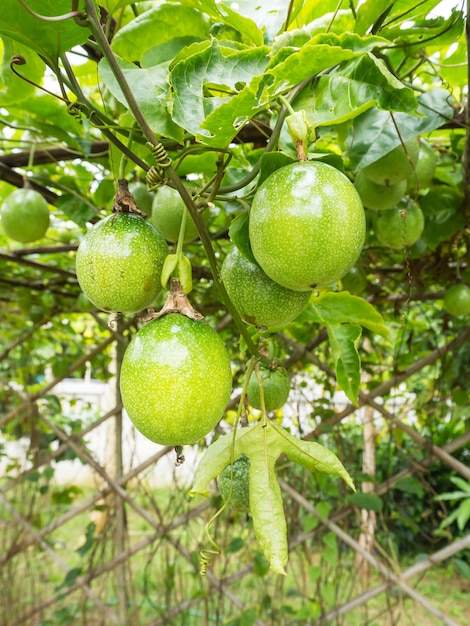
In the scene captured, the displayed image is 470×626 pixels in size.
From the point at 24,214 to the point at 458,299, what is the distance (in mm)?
1276

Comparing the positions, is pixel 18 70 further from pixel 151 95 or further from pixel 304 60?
pixel 304 60

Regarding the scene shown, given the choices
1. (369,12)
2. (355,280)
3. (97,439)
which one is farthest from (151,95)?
(97,439)

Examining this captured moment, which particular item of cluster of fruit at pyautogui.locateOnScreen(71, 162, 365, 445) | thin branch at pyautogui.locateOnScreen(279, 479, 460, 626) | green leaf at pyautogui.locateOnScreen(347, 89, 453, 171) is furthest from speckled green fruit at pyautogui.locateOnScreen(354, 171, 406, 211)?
thin branch at pyautogui.locateOnScreen(279, 479, 460, 626)

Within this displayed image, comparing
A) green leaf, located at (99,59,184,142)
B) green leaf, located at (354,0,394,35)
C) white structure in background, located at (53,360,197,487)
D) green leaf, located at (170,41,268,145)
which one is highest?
white structure in background, located at (53,360,197,487)

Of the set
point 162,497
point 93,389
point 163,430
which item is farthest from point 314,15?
point 93,389

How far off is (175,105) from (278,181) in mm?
149

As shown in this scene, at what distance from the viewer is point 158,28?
2.80 feet

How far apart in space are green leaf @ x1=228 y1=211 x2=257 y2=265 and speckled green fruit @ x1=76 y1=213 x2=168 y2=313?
108mm

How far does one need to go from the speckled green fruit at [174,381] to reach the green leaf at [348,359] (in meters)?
0.34

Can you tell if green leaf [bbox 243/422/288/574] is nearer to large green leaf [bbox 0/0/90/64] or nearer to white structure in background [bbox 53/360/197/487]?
large green leaf [bbox 0/0/90/64]

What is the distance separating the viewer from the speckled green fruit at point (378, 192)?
43.8 inches

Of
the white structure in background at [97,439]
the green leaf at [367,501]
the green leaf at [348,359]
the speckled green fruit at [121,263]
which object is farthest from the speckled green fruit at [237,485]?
the white structure in background at [97,439]

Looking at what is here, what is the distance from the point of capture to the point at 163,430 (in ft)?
2.10

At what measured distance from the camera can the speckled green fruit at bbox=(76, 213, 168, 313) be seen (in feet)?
2.31
